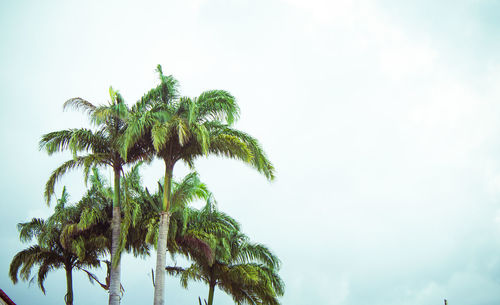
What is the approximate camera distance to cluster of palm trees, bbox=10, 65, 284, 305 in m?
19.0

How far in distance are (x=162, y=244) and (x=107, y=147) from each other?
484 centimetres

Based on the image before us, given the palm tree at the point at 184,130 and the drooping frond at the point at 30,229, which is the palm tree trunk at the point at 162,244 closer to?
the palm tree at the point at 184,130

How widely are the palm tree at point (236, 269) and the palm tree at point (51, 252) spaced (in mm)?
4528

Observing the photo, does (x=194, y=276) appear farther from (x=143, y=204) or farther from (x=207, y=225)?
(x=143, y=204)

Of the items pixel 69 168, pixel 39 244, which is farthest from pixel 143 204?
pixel 39 244

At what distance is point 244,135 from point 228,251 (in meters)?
7.16

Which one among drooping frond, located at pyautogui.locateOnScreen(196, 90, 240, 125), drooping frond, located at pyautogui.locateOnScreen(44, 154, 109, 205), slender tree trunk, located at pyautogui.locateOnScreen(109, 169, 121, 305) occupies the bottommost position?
slender tree trunk, located at pyautogui.locateOnScreen(109, 169, 121, 305)

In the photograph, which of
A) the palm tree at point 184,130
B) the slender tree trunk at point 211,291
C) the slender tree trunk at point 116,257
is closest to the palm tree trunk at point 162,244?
the palm tree at point 184,130

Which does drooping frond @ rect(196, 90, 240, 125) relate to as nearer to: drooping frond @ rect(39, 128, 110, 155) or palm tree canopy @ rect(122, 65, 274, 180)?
palm tree canopy @ rect(122, 65, 274, 180)

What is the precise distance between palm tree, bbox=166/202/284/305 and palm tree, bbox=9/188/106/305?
14.9 feet

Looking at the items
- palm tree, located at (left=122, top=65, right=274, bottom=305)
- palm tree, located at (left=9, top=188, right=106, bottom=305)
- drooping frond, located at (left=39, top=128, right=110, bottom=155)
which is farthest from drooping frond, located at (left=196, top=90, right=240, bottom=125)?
palm tree, located at (left=9, top=188, right=106, bottom=305)

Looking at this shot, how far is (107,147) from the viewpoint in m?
20.5

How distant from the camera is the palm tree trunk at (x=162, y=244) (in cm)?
1803

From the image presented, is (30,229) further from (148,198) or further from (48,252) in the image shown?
(148,198)
